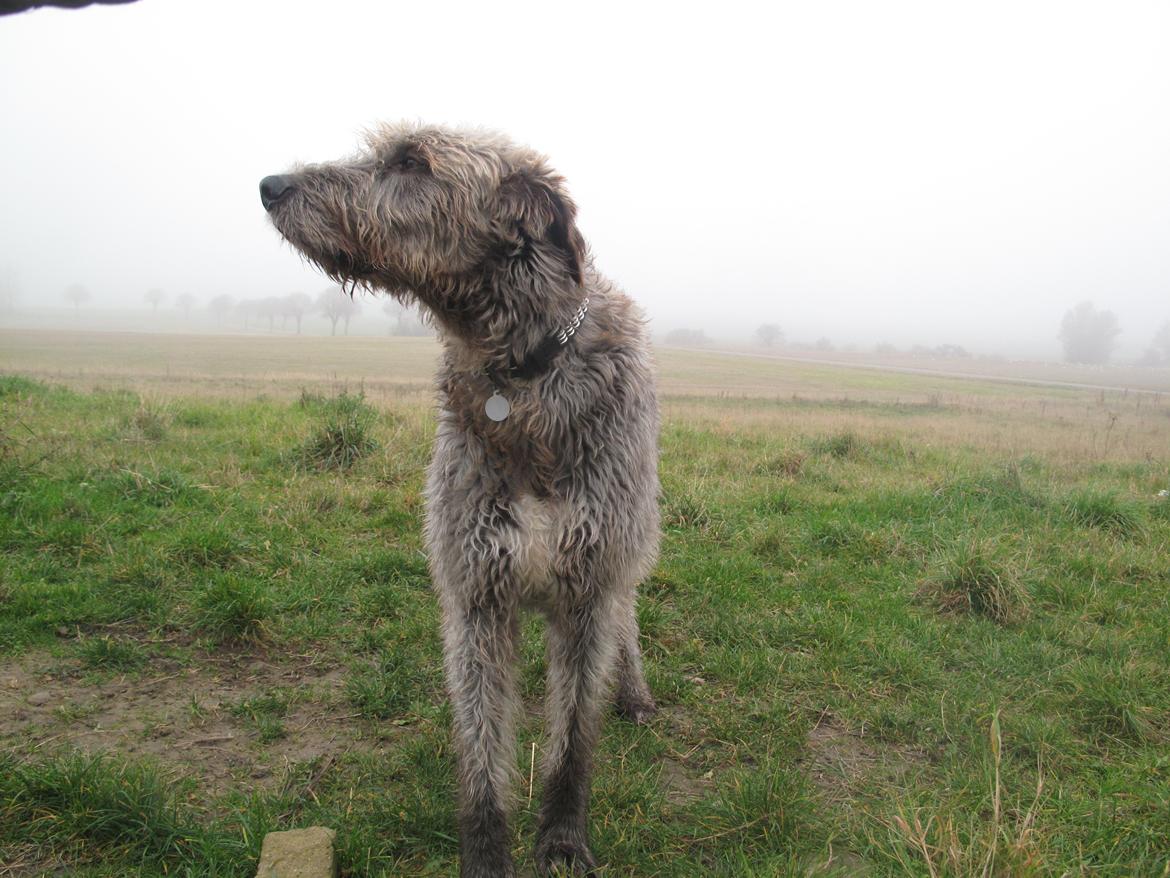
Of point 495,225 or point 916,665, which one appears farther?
point 916,665

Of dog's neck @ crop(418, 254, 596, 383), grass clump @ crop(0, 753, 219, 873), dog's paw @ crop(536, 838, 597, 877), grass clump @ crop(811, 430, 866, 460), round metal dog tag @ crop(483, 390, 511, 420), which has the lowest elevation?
dog's paw @ crop(536, 838, 597, 877)

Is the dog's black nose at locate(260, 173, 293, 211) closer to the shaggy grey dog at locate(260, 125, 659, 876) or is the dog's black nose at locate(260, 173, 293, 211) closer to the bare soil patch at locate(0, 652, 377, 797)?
the shaggy grey dog at locate(260, 125, 659, 876)

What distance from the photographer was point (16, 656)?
412 cm

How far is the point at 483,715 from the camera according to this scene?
3.15 meters

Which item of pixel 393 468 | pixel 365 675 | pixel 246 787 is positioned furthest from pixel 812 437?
pixel 246 787

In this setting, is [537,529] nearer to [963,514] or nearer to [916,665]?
[916,665]

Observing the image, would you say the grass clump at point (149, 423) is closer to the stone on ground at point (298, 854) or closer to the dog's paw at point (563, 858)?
the stone on ground at point (298, 854)

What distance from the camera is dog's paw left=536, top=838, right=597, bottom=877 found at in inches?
119

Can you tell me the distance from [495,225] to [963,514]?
6391mm

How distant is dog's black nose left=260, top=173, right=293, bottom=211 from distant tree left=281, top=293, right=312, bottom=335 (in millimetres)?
109688

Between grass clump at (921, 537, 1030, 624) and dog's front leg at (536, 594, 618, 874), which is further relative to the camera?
grass clump at (921, 537, 1030, 624)

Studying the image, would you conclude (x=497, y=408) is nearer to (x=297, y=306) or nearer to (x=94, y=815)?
(x=94, y=815)

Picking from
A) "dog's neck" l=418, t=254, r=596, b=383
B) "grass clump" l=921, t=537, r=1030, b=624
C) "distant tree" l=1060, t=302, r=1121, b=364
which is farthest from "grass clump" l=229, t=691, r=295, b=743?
"distant tree" l=1060, t=302, r=1121, b=364

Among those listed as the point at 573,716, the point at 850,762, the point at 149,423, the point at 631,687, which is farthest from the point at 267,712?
the point at 149,423
